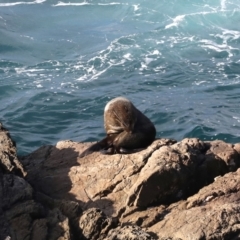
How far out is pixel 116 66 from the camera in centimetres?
2170

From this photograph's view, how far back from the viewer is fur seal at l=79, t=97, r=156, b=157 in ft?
28.3

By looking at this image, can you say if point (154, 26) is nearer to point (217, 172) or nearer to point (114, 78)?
point (114, 78)

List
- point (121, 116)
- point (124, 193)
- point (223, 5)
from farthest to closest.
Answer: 1. point (223, 5)
2. point (121, 116)
3. point (124, 193)

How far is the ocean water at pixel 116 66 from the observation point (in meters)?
16.4

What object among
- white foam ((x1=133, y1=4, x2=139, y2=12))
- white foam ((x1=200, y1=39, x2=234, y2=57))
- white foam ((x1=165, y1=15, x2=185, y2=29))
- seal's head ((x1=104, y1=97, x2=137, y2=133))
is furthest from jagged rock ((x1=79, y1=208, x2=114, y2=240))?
white foam ((x1=133, y1=4, x2=139, y2=12))

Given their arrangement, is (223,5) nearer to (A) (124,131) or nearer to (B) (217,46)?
(B) (217,46)

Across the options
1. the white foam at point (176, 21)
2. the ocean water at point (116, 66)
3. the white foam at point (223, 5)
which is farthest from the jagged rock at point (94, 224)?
the white foam at point (223, 5)

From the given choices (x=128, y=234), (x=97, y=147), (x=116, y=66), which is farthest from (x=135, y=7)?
(x=128, y=234)

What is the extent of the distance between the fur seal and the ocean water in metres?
5.55

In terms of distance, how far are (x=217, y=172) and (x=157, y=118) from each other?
9.05m

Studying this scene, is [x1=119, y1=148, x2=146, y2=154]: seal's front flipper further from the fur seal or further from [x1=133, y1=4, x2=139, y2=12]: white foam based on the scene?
[x1=133, y1=4, x2=139, y2=12]: white foam

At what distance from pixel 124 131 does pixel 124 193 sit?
211 centimetres

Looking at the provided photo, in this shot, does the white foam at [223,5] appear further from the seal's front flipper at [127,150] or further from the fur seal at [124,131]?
the seal's front flipper at [127,150]

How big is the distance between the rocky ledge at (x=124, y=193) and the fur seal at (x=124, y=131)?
0.36 meters
